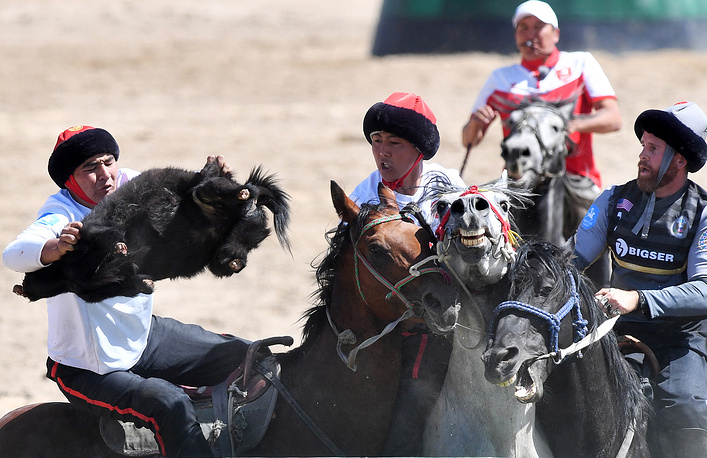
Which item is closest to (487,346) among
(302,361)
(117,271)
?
(302,361)

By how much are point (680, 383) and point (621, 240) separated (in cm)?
65

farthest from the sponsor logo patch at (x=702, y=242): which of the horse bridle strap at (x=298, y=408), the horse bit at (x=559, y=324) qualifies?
the horse bridle strap at (x=298, y=408)

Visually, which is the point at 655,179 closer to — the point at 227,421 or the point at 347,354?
the point at 347,354

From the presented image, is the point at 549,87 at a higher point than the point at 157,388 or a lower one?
higher

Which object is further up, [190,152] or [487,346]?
[487,346]

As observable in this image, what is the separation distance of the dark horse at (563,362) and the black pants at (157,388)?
4.38 feet

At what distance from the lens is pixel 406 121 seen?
4109 mm

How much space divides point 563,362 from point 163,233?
1743 millimetres

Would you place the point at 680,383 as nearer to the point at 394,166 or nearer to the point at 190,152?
the point at 394,166

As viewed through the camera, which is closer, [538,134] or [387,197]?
[387,197]

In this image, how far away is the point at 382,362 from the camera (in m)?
3.76

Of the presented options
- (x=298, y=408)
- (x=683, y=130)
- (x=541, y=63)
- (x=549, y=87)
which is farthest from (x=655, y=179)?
(x=541, y=63)

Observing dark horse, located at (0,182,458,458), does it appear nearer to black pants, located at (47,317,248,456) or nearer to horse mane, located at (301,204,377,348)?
horse mane, located at (301,204,377,348)

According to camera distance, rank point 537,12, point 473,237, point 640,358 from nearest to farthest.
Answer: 1. point 473,237
2. point 640,358
3. point 537,12
